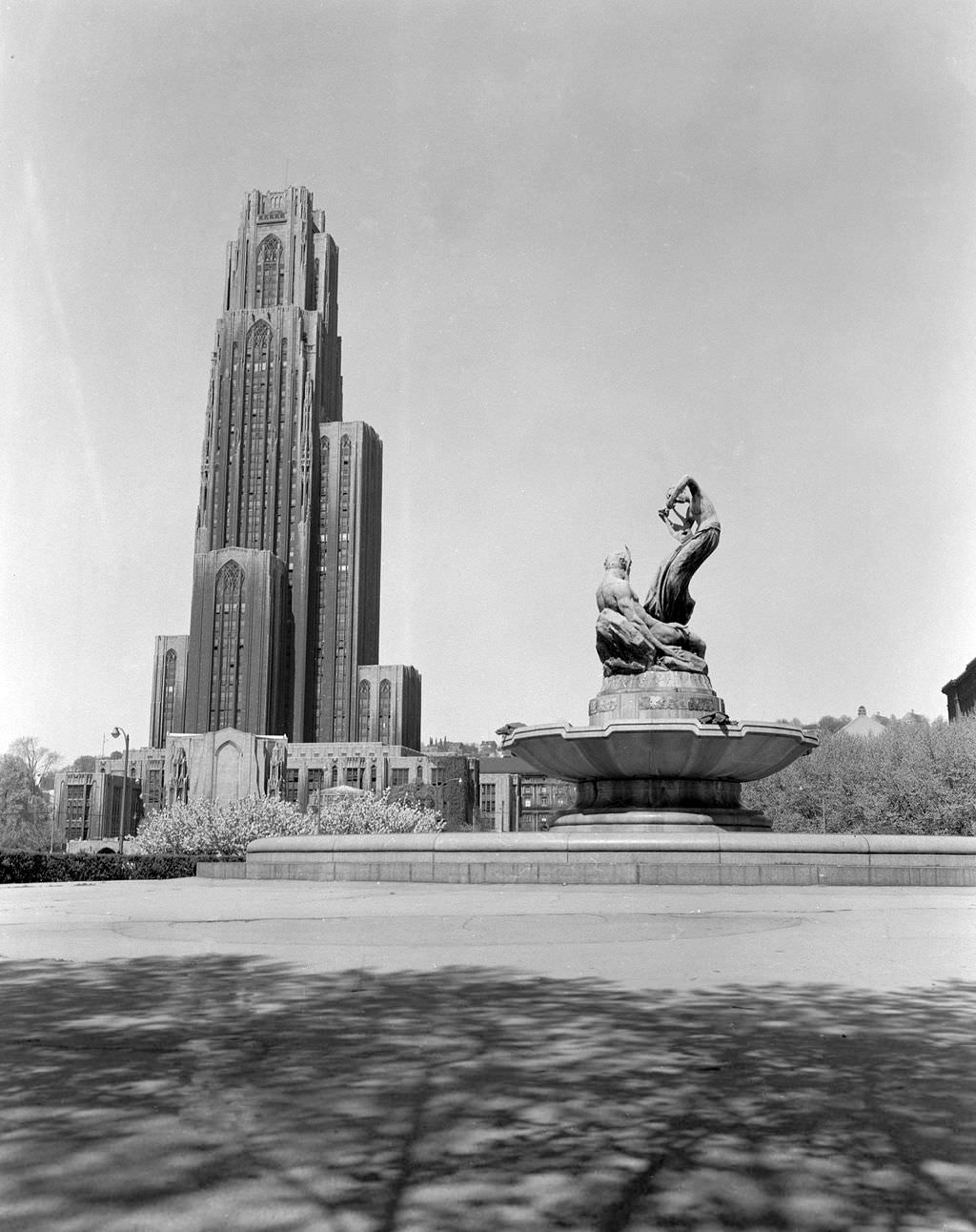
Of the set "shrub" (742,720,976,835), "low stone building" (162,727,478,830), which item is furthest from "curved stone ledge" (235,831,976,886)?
"low stone building" (162,727,478,830)

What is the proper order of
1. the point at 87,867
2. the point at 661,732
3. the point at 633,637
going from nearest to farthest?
the point at 661,732, the point at 633,637, the point at 87,867

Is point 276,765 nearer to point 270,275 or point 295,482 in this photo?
point 295,482

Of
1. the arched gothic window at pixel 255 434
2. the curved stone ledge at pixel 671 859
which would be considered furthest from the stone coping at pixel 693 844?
the arched gothic window at pixel 255 434

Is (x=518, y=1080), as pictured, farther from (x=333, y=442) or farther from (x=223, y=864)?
(x=333, y=442)

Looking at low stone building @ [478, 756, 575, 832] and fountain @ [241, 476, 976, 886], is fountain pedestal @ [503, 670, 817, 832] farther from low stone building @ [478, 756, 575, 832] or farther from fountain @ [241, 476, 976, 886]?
low stone building @ [478, 756, 575, 832]

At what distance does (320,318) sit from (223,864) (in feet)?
501

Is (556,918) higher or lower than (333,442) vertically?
lower

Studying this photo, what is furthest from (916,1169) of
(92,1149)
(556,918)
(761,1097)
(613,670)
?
(613,670)

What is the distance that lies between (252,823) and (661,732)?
49361 mm

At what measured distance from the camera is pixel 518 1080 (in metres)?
4.06

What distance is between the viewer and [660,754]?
17562 mm

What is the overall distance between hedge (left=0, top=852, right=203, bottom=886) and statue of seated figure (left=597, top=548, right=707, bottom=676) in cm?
884

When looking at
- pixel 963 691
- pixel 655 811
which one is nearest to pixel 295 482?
pixel 963 691

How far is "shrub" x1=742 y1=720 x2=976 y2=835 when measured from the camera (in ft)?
160
